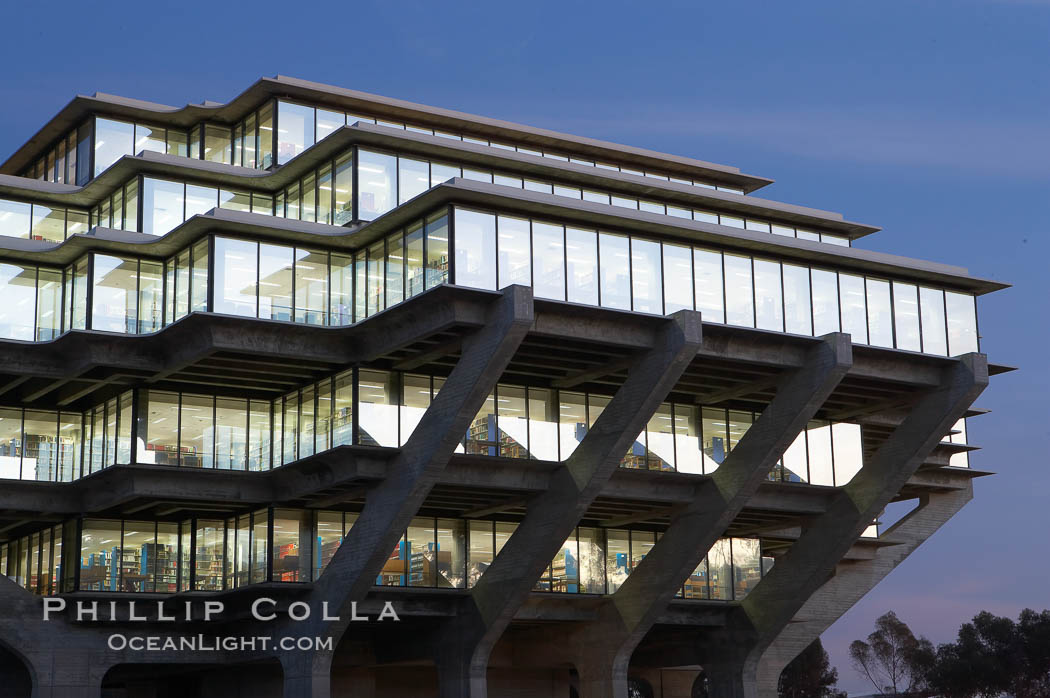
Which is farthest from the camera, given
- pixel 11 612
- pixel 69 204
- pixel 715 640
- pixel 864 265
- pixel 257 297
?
pixel 715 640

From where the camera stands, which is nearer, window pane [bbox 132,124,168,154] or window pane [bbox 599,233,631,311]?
window pane [bbox 599,233,631,311]

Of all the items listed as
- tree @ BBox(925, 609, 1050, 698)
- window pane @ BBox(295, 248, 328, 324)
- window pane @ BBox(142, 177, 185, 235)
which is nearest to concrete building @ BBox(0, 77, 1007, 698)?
window pane @ BBox(295, 248, 328, 324)

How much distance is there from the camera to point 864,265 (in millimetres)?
50375

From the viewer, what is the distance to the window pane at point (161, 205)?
164 ft

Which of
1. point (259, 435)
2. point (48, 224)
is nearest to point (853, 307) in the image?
point (259, 435)

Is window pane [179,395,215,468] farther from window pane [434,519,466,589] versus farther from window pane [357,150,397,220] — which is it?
window pane [434,519,466,589]

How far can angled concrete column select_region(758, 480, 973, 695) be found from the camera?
63.5 m

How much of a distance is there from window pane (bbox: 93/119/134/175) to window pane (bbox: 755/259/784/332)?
2435cm

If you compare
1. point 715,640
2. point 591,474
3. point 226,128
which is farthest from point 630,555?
point 226,128

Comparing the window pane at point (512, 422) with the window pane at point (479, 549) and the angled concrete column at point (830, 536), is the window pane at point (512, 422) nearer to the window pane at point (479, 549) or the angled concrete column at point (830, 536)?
the window pane at point (479, 549)

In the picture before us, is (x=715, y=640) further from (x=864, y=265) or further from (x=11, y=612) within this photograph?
(x=11, y=612)

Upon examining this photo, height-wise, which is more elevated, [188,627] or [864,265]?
[864,265]

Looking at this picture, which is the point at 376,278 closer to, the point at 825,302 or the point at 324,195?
the point at 324,195

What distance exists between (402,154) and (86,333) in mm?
12337
